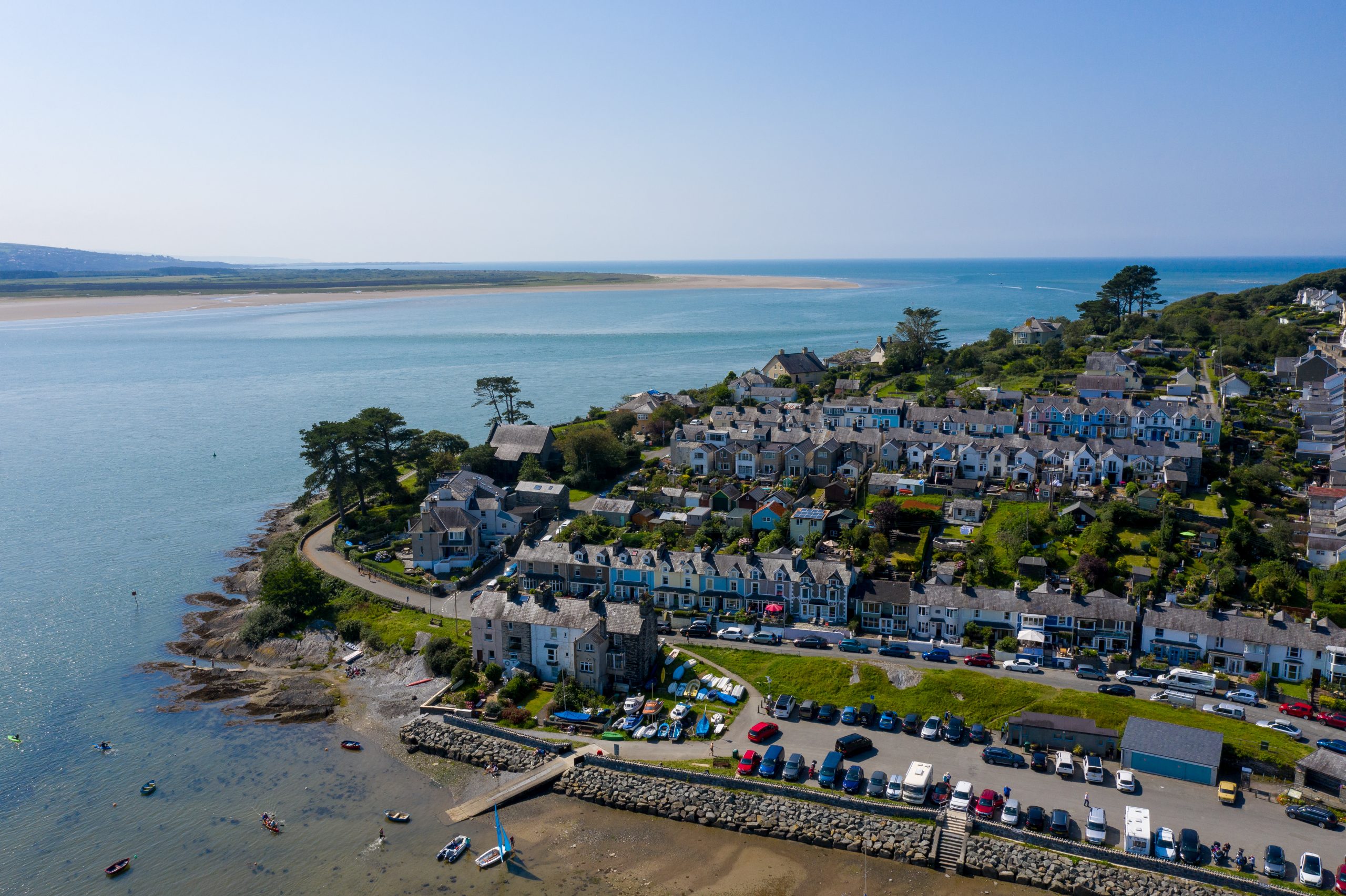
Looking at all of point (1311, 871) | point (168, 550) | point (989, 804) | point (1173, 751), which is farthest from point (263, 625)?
point (1311, 871)

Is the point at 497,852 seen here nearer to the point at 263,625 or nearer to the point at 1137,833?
the point at 1137,833

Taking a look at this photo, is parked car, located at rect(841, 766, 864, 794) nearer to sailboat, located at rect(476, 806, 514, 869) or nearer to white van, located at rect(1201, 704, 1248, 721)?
sailboat, located at rect(476, 806, 514, 869)

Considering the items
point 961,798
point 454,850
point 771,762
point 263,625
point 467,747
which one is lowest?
point 454,850

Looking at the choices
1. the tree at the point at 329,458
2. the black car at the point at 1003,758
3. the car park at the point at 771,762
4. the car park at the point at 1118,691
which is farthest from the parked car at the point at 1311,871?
the tree at the point at 329,458

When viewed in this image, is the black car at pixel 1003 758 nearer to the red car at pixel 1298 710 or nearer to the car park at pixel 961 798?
the car park at pixel 961 798

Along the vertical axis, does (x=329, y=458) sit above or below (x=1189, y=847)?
above

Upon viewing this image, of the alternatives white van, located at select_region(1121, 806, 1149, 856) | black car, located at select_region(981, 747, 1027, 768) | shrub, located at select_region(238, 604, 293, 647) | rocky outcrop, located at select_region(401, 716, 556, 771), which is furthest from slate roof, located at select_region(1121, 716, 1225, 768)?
shrub, located at select_region(238, 604, 293, 647)
